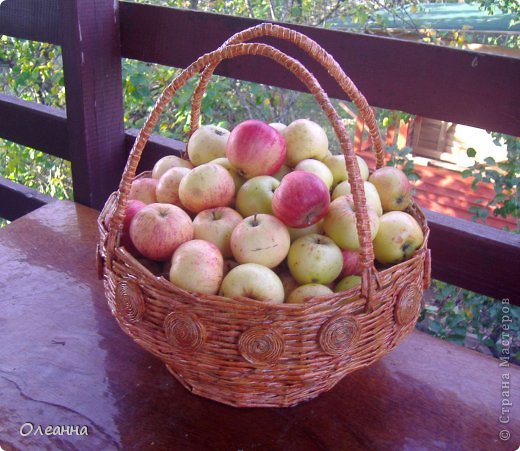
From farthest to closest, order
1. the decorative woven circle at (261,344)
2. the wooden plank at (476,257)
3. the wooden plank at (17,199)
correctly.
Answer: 1. the wooden plank at (17,199)
2. the wooden plank at (476,257)
3. the decorative woven circle at (261,344)

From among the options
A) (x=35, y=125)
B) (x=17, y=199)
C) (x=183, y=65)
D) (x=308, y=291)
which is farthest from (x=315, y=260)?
(x=17, y=199)

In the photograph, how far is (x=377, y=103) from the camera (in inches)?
51.8

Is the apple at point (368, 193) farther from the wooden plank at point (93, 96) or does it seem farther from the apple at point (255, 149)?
the wooden plank at point (93, 96)

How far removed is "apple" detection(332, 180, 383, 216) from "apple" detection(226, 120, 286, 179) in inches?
4.8

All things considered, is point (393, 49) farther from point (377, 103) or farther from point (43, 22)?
point (43, 22)

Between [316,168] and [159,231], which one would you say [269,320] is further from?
[316,168]

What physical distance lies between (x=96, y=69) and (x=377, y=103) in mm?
823

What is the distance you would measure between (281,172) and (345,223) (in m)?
Answer: 0.24

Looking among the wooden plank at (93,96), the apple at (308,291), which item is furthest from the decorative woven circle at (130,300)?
the wooden plank at (93,96)

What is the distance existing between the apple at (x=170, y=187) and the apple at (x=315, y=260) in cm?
27

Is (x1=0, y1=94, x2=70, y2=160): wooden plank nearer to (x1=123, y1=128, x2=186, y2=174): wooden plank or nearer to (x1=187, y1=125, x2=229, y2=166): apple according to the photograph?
(x1=123, y1=128, x2=186, y2=174): wooden plank

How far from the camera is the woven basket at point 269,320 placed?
811 millimetres

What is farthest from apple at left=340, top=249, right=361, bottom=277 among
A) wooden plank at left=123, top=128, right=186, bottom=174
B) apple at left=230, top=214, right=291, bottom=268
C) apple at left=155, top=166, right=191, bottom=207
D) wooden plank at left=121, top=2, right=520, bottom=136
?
wooden plank at left=123, top=128, right=186, bottom=174

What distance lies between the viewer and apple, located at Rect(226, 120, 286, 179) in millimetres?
1048
